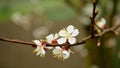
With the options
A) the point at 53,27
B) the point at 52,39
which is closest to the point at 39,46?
the point at 52,39

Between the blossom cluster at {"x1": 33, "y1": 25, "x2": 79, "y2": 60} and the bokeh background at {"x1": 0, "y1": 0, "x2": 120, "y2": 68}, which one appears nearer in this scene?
the blossom cluster at {"x1": 33, "y1": 25, "x2": 79, "y2": 60}

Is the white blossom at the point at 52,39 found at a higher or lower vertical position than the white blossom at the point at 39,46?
higher

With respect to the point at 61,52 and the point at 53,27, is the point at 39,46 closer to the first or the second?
the point at 61,52

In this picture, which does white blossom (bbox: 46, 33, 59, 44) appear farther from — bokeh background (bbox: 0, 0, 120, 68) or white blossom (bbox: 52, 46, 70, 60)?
bokeh background (bbox: 0, 0, 120, 68)

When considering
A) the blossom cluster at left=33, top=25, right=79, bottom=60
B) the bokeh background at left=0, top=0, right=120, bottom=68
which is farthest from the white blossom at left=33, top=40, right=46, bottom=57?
the bokeh background at left=0, top=0, right=120, bottom=68

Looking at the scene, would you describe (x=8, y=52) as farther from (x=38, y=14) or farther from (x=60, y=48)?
(x=60, y=48)

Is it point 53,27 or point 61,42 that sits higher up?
point 61,42

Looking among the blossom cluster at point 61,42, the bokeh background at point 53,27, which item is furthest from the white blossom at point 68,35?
the bokeh background at point 53,27

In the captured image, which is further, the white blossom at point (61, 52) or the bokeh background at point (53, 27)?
the bokeh background at point (53, 27)

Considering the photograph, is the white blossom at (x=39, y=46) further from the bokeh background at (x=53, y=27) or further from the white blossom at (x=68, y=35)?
the bokeh background at (x=53, y=27)
